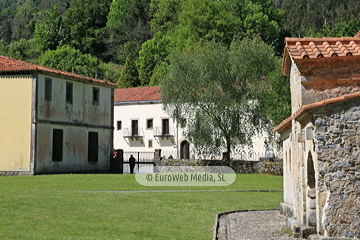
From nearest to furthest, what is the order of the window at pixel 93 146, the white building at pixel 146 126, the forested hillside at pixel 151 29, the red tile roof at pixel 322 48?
the red tile roof at pixel 322 48 < the window at pixel 93 146 < the white building at pixel 146 126 < the forested hillside at pixel 151 29

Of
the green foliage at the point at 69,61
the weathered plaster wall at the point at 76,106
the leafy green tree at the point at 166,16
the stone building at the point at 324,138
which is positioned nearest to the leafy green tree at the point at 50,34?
the green foliage at the point at 69,61

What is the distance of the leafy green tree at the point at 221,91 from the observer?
39.1m

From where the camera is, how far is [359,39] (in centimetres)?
1339

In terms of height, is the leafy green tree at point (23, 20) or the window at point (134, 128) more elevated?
the leafy green tree at point (23, 20)

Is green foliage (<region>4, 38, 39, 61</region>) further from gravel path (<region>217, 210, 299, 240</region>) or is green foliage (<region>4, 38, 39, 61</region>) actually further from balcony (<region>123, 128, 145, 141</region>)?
gravel path (<region>217, 210, 299, 240</region>)

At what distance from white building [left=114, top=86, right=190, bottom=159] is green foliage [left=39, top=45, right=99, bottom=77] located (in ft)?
83.8

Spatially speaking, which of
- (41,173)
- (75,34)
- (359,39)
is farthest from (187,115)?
(75,34)

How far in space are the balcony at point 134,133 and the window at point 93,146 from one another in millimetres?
18228

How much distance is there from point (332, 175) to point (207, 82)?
28.7 metres

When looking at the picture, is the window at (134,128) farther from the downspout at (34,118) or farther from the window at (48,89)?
the downspout at (34,118)

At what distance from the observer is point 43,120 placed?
114 ft

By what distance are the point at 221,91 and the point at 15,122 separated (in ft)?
44.6

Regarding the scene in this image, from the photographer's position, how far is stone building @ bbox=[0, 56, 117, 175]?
112 feet

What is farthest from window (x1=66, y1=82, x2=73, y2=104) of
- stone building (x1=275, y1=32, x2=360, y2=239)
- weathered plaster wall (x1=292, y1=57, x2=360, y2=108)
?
weathered plaster wall (x1=292, y1=57, x2=360, y2=108)
